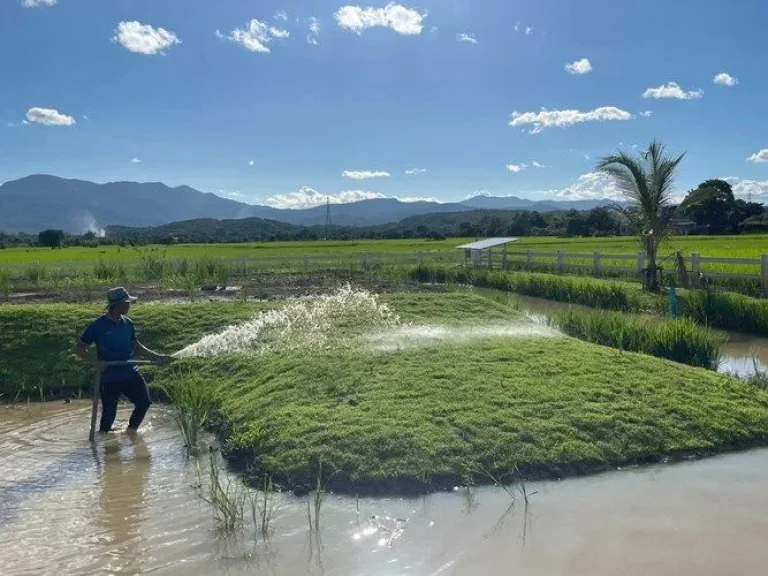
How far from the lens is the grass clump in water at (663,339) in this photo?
1011cm

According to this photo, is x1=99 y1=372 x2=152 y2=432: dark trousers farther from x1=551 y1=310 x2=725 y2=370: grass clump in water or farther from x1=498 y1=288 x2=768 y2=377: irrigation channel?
x1=498 y1=288 x2=768 y2=377: irrigation channel

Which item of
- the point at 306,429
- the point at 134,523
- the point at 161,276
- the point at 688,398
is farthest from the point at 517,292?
the point at 134,523

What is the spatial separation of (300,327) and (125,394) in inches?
157

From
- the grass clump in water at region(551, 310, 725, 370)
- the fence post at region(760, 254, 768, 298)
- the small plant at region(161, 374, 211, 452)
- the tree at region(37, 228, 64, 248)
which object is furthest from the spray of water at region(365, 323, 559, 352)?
the tree at region(37, 228, 64, 248)

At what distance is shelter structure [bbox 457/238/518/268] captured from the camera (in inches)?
1153

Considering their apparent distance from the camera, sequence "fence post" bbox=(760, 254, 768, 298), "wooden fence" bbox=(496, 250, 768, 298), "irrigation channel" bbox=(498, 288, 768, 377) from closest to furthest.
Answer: "irrigation channel" bbox=(498, 288, 768, 377) < "fence post" bbox=(760, 254, 768, 298) < "wooden fence" bbox=(496, 250, 768, 298)

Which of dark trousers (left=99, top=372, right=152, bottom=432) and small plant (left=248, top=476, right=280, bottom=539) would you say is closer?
small plant (left=248, top=476, right=280, bottom=539)

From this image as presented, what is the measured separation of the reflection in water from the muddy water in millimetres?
17

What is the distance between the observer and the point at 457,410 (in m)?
7.08

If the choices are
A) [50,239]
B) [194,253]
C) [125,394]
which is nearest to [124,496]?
[125,394]

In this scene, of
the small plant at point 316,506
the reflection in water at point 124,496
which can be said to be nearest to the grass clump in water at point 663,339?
the small plant at point 316,506

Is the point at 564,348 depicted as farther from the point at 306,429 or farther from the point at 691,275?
the point at 691,275

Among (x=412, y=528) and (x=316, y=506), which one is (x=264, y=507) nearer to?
(x=316, y=506)

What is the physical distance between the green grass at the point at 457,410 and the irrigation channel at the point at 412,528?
0.30 meters
